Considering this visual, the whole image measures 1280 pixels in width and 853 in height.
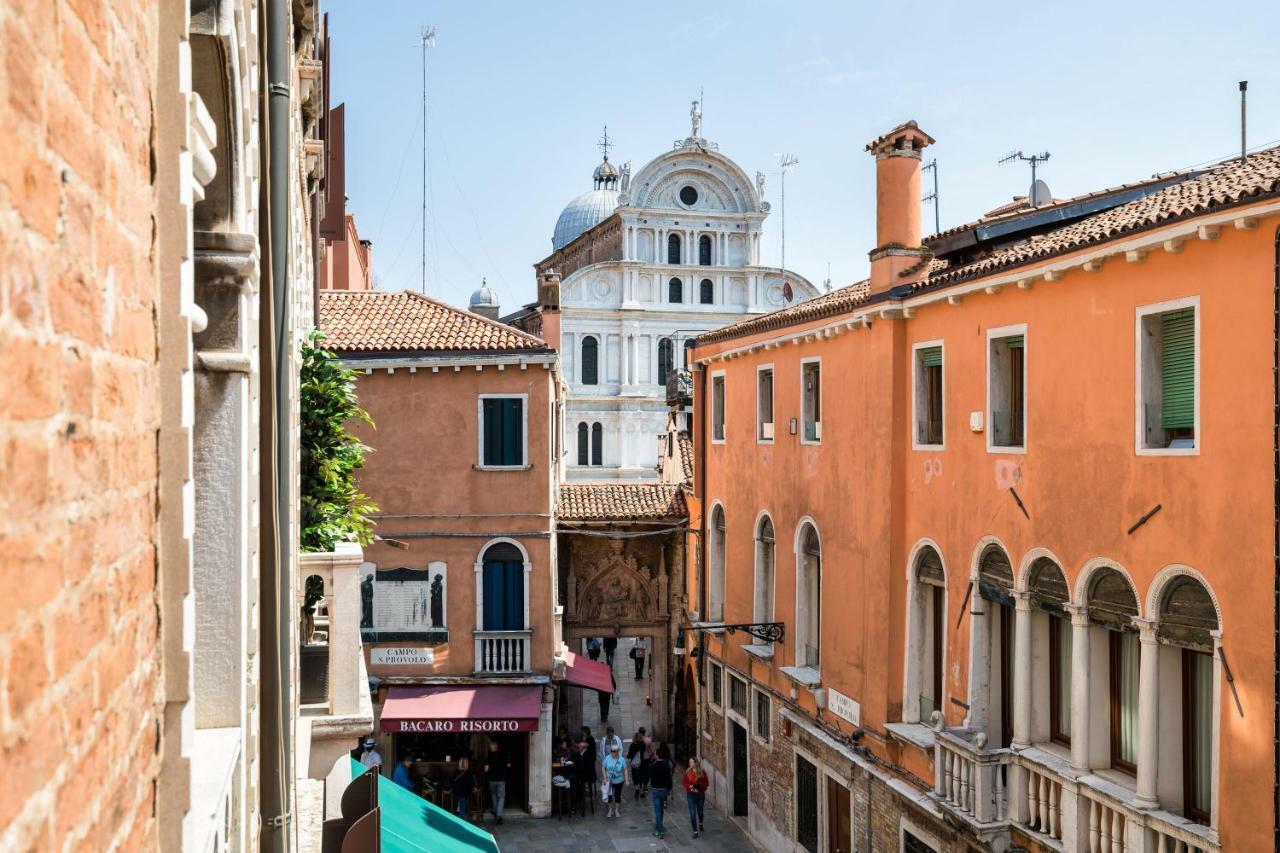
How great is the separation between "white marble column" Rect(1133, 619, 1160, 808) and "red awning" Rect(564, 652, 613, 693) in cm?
1210

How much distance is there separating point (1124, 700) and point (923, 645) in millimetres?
3724

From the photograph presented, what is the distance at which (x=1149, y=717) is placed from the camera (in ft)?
29.9

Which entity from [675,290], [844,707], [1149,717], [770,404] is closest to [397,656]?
[770,404]

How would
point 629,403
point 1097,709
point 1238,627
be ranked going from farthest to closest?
1. point 629,403
2. point 1097,709
3. point 1238,627

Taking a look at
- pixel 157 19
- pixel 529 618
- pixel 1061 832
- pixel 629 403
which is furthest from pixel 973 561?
pixel 629 403

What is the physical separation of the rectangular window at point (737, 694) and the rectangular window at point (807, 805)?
2683 millimetres

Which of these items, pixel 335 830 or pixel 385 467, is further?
pixel 385 467

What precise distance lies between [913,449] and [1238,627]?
550 cm

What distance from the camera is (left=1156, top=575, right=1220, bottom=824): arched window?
8.80 metres

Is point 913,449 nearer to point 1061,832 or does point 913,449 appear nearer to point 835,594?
point 835,594

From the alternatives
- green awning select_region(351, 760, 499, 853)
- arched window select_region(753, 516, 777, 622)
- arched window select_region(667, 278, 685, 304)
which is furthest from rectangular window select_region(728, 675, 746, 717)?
arched window select_region(667, 278, 685, 304)

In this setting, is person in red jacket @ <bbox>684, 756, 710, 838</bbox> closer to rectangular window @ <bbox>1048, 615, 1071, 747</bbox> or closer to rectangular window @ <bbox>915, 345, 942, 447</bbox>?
rectangular window @ <bbox>915, 345, 942, 447</bbox>

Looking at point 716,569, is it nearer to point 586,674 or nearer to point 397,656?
point 586,674

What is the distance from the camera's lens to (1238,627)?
8.32m
